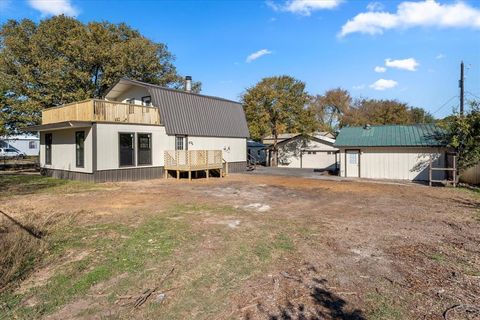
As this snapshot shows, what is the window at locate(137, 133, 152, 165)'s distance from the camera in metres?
16.2

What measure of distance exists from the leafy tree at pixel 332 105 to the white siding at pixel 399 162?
30.5 meters

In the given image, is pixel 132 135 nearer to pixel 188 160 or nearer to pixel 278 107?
pixel 188 160

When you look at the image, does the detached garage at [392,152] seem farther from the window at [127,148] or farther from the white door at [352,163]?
the window at [127,148]

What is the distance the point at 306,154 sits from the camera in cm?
2819

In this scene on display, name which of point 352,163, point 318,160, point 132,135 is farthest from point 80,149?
point 318,160

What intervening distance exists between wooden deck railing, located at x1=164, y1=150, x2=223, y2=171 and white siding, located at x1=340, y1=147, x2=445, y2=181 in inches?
406

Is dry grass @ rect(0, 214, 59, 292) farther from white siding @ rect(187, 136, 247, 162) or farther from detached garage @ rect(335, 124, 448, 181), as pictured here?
detached garage @ rect(335, 124, 448, 181)

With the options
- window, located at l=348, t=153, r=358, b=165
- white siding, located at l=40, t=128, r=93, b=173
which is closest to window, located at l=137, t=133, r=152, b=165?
white siding, located at l=40, t=128, r=93, b=173

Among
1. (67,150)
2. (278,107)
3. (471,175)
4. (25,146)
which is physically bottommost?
(471,175)

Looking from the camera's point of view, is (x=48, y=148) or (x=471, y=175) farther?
(x=48, y=148)

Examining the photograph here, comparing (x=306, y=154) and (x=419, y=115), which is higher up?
(x=419, y=115)

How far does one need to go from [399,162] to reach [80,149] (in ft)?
61.8

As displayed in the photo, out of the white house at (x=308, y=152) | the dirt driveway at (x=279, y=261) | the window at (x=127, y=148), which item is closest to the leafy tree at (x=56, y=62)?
the window at (x=127, y=148)

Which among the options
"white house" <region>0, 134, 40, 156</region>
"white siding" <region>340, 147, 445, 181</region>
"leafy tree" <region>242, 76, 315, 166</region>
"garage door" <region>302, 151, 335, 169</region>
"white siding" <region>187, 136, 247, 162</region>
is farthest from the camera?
"white house" <region>0, 134, 40, 156</region>
